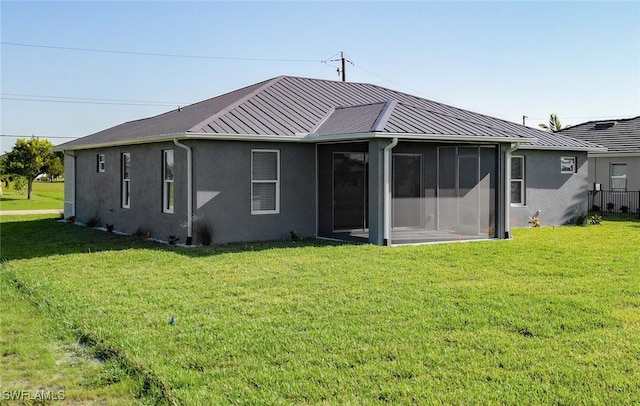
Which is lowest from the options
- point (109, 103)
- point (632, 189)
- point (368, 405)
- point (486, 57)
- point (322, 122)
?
point (368, 405)

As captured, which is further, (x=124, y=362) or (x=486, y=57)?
(x=486, y=57)

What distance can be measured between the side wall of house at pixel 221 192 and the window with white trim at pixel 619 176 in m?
15.3

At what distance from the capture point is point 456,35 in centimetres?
1606

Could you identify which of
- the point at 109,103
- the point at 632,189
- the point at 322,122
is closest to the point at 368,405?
the point at 322,122

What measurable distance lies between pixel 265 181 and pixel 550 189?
9892 millimetres

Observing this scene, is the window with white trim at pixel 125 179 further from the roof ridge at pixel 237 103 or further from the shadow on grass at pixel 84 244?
the roof ridge at pixel 237 103

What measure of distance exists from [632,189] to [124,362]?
23.5 metres

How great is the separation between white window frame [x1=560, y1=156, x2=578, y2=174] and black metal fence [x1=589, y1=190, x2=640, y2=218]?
476 cm

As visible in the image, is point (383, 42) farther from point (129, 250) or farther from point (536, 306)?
point (536, 306)

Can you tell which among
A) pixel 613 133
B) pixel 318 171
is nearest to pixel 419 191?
pixel 318 171

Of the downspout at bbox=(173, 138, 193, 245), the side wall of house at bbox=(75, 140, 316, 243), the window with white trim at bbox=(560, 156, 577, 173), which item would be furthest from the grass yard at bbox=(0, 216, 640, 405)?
the window with white trim at bbox=(560, 156, 577, 173)

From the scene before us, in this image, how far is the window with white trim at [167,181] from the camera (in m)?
14.6

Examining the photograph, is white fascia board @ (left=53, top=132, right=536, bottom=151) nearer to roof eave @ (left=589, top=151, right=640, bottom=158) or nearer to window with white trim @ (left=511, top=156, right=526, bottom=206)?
window with white trim @ (left=511, top=156, right=526, bottom=206)

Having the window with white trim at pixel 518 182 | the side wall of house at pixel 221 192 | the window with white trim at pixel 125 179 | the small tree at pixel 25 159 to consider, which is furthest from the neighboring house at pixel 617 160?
the small tree at pixel 25 159
